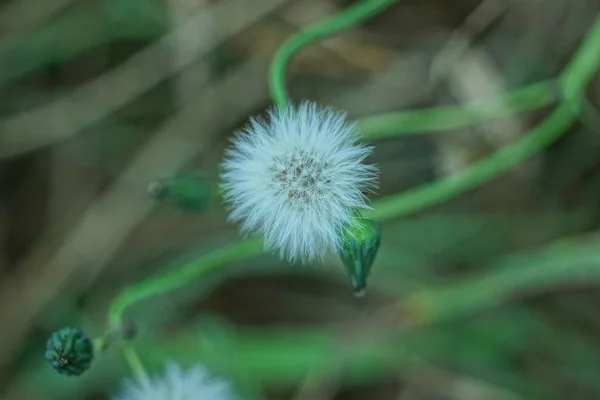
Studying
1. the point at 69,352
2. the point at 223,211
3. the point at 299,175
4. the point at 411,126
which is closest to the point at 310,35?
the point at 299,175

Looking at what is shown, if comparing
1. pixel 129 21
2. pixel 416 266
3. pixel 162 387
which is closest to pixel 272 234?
pixel 162 387

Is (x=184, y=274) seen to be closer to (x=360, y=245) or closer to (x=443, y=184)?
(x=360, y=245)

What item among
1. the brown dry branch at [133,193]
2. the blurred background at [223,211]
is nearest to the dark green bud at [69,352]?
the blurred background at [223,211]

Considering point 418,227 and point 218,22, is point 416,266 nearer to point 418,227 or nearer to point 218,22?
point 418,227

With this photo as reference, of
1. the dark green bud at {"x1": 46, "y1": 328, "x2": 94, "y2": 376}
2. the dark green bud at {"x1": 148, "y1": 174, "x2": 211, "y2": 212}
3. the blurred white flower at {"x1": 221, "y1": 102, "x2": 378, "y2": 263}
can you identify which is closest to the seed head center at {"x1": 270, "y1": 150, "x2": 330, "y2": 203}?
the blurred white flower at {"x1": 221, "y1": 102, "x2": 378, "y2": 263}

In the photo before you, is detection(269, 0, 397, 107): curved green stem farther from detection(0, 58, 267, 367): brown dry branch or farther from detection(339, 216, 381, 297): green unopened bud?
detection(0, 58, 267, 367): brown dry branch

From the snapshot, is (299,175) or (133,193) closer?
(299,175)
